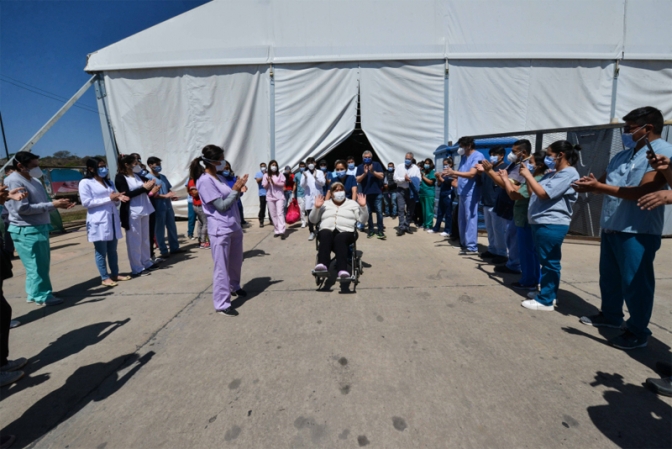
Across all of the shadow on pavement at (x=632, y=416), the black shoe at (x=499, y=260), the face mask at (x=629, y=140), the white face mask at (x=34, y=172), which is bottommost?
the shadow on pavement at (x=632, y=416)

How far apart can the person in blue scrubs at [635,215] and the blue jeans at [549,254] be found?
1.74 feet

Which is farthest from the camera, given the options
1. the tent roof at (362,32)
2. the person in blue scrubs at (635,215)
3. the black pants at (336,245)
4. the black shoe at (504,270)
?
the tent roof at (362,32)

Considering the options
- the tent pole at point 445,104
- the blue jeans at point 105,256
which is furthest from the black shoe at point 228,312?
the tent pole at point 445,104

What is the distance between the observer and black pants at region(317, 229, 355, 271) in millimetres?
4512

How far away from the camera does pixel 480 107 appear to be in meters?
11.3

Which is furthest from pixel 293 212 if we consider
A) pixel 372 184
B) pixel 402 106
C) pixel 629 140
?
pixel 629 140

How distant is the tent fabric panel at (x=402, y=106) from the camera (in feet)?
35.8

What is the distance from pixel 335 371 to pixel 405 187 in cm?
574

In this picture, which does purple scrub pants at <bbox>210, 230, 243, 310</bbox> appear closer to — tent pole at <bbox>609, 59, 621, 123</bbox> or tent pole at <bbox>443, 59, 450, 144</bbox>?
tent pole at <bbox>443, 59, 450, 144</bbox>

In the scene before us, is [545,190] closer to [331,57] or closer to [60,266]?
[60,266]

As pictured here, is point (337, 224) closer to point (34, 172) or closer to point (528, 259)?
point (528, 259)

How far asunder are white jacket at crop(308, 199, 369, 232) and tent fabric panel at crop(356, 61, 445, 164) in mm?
6587

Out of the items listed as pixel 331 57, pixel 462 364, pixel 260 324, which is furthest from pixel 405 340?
pixel 331 57

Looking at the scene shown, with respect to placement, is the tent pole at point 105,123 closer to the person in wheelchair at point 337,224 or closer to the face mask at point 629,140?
the person in wheelchair at point 337,224
